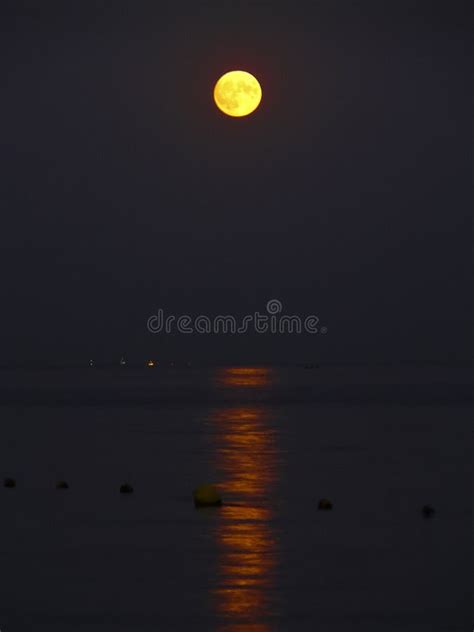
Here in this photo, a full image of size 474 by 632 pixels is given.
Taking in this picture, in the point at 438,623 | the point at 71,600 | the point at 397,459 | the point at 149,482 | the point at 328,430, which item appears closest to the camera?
the point at 438,623

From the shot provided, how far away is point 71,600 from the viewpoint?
23641mm

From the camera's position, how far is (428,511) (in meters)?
34.4

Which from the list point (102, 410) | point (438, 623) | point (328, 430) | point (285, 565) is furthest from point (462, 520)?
point (102, 410)

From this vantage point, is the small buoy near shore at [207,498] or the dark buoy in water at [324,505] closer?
the dark buoy in water at [324,505]

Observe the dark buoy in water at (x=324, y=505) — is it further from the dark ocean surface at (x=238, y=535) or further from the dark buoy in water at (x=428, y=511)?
the dark buoy in water at (x=428, y=511)

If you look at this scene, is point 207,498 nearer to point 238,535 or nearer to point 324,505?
point 324,505

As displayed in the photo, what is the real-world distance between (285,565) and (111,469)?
20720 millimetres

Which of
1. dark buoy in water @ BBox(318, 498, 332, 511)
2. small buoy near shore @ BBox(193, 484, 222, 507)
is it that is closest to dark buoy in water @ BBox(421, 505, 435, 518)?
dark buoy in water @ BBox(318, 498, 332, 511)

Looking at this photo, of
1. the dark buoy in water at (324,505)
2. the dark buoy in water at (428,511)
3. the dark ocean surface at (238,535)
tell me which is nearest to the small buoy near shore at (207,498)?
the dark ocean surface at (238,535)

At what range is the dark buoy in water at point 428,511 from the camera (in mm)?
34188

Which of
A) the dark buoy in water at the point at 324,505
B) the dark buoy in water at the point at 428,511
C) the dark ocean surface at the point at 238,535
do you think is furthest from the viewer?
the dark buoy in water at the point at 324,505

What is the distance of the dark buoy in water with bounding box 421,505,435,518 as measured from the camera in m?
34.2

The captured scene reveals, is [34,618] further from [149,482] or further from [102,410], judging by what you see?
[102,410]

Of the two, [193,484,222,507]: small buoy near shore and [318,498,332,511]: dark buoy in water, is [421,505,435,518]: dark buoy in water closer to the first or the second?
[318,498,332,511]: dark buoy in water
